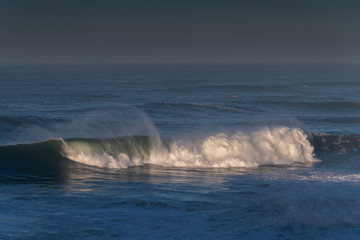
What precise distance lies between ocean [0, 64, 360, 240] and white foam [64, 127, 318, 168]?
0.05 meters

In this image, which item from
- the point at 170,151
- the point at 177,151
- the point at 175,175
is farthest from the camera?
the point at 170,151

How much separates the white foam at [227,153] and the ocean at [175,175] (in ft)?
0.16

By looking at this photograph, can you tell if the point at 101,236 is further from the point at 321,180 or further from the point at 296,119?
the point at 296,119

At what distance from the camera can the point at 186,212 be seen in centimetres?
1076

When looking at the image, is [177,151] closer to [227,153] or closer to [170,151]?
[170,151]

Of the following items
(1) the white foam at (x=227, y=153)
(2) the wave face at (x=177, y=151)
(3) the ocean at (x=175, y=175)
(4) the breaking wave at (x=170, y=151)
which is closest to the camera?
(3) the ocean at (x=175, y=175)

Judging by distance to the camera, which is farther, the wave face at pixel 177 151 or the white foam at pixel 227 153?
the white foam at pixel 227 153

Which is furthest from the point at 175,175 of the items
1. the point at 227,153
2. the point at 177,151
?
the point at 227,153

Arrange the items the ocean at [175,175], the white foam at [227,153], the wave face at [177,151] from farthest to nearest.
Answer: the white foam at [227,153] < the wave face at [177,151] < the ocean at [175,175]

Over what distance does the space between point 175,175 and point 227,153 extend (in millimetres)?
4088

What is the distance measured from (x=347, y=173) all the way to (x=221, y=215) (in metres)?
7.55

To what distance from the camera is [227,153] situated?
19.2m

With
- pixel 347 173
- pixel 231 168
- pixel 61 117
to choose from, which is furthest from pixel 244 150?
pixel 61 117

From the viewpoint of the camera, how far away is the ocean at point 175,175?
384 inches
